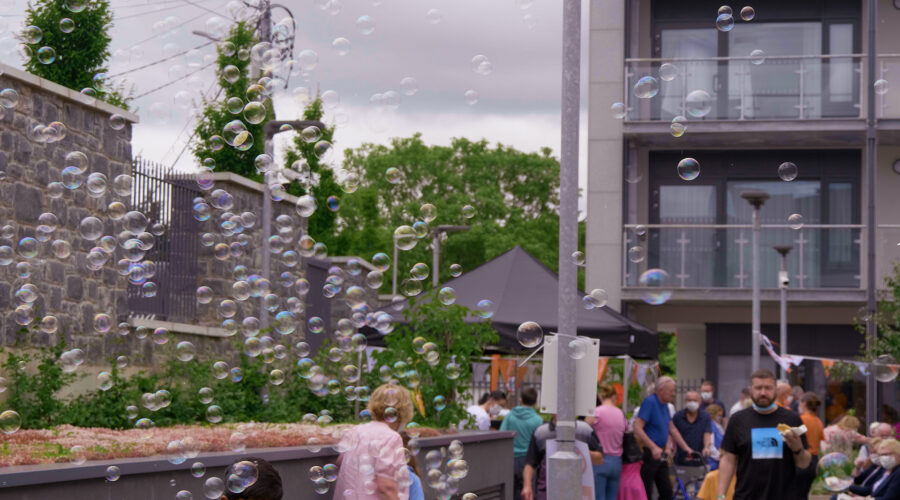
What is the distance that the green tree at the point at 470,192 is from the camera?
49469 millimetres

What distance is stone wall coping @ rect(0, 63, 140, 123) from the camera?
980cm

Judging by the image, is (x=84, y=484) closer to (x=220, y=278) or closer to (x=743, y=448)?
(x=743, y=448)

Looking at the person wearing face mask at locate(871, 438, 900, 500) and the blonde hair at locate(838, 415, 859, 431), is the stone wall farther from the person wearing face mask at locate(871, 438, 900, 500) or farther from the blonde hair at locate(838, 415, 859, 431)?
the blonde hair at locate(838, 415, 859, 431)

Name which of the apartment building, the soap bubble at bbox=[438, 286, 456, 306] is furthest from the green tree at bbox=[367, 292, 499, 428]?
the apartment building

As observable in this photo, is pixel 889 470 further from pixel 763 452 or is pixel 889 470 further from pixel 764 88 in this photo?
pixel 764 88

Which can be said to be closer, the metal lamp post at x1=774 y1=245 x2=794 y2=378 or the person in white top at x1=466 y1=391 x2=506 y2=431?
the person in white top at x1=466 y1=391 x2=506 y2=431

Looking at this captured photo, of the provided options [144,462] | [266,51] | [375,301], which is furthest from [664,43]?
[144,462]

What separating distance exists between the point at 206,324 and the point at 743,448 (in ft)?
24.9

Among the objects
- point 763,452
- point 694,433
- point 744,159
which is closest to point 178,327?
point 694,433

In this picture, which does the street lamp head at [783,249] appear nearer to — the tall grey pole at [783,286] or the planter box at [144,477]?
→ the tall grey pole at [783,286]

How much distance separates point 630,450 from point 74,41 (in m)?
6.98

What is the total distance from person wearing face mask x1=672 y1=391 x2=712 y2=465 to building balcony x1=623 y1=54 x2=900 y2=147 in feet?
32.6

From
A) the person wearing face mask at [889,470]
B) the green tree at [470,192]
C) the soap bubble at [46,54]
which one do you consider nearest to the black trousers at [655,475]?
the person wearing face mask at [889,470]

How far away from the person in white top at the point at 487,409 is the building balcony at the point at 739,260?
8.47 m
